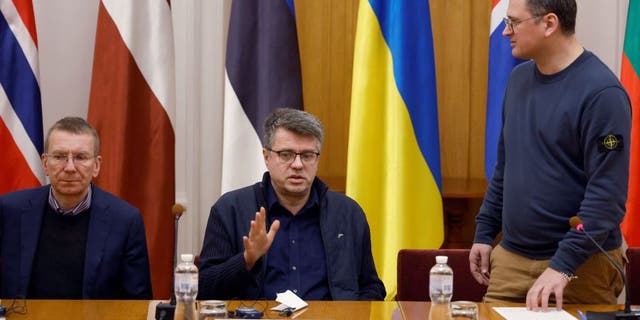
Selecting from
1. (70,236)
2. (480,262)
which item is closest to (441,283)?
(480,262)

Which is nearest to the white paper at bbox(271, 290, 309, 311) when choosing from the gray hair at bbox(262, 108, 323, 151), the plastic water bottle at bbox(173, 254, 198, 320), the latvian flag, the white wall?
the plastic water bottle at bbox(173, 254, 198, 320)

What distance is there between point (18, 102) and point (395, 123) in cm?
188

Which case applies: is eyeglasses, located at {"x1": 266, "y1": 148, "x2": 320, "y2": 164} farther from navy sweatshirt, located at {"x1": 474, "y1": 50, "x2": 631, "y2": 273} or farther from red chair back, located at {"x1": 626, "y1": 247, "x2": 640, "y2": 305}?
red chair back, located at {"x1": 626, "y1": 247, "x2": 640, "y2": 305}

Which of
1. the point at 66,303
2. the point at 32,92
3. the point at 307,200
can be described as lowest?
the point at 66,303

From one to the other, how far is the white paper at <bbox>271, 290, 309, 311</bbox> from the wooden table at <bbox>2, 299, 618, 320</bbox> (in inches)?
1.0

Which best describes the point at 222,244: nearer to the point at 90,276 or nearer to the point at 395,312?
the point at 90,276

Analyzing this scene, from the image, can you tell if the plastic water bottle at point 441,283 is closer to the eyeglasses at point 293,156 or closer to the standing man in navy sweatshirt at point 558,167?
the standing man in navy sweatshirt at point 558,167

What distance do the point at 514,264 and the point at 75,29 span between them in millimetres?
2921

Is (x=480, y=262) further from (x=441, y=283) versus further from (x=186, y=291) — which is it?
(x=186, y=291)

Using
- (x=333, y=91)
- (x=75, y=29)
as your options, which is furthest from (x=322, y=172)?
(x=75, y=29)

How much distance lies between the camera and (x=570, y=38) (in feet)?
10.4

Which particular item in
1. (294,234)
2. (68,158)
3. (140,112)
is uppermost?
(140,112)

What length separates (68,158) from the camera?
3402 mm

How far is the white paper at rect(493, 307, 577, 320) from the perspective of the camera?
9.07 ft
